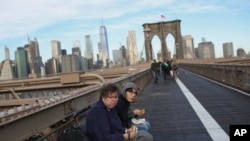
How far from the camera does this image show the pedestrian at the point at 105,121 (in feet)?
15.5

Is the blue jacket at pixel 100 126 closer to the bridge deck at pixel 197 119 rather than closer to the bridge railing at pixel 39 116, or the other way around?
the bridge railing at pixel 39 116

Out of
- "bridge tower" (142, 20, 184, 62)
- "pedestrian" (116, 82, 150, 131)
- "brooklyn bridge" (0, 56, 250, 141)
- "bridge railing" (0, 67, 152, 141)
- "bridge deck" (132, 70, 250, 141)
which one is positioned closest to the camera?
"bridge railing" (0, 67, 152, 141)

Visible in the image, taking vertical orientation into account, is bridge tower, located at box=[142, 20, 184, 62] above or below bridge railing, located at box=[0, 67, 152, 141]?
above

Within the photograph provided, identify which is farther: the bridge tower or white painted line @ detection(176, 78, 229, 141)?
the bridge tower

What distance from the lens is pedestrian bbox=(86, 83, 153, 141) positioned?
472 cm

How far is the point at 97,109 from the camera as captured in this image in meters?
4.79

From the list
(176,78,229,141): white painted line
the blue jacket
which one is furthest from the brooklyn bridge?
the blue jacket

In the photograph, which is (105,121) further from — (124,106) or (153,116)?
(153,116)

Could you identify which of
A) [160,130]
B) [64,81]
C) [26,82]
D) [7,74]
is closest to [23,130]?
[160,130]

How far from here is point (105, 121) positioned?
4762 mm

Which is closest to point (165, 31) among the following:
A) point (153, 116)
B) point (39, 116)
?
point (153, 116)

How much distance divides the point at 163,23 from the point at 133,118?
162m

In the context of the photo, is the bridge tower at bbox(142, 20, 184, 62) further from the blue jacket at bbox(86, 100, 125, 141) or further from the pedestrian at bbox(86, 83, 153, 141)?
the blue jacket at bbox(86, 100, 125, 141)

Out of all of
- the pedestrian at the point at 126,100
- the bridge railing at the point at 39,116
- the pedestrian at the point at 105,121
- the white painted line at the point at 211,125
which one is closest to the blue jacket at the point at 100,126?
the pedestrian at the point at 105,121
